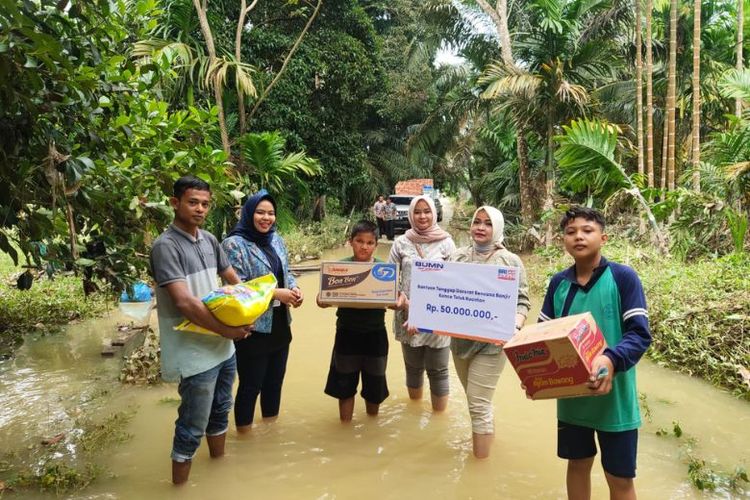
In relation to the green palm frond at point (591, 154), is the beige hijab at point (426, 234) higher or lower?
lower

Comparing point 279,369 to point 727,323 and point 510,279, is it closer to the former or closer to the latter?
point 510,279

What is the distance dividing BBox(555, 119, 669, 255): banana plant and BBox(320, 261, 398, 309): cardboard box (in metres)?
5.10

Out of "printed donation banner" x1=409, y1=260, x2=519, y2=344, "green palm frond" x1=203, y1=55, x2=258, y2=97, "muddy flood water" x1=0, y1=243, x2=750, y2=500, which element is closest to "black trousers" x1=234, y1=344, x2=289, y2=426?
"muddy flood water" x1=0, y1=243, x2=750, y2=500

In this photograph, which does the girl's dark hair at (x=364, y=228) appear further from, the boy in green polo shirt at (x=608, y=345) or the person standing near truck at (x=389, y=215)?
the person standing near truck at (x=389, y=215)

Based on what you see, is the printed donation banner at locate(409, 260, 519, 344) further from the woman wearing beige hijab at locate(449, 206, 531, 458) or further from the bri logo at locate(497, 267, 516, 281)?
the woman wearing beige hijab at locate(449, 206, 531, 458)

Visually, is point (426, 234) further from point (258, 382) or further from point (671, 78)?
point (671, 78)

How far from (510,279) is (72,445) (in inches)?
125

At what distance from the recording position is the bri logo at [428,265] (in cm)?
326

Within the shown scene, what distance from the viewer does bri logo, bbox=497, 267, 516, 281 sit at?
3.02 m

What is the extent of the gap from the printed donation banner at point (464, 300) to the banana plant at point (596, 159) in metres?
5.04

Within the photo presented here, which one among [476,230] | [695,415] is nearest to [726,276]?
[695,415]

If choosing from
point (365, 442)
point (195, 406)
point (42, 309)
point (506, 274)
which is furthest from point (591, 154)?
point (42, 309)

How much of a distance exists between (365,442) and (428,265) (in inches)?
54.8

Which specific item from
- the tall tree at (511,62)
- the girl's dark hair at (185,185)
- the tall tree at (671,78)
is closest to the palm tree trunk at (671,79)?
the tall tree at (671,78)
